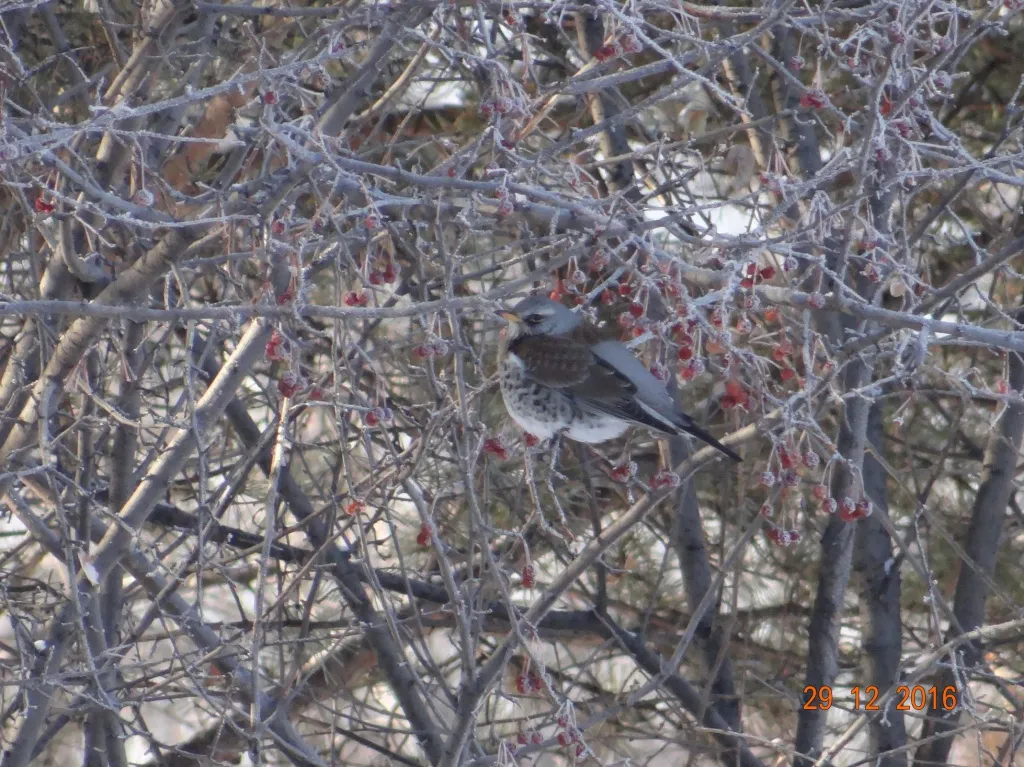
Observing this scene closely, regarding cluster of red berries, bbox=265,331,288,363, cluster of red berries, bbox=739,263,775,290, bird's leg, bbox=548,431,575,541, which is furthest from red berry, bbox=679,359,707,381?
cluster of red berries, bbox=265,331,288,363

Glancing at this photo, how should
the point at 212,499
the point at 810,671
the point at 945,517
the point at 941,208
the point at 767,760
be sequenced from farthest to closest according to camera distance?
the point at 767,760 → the point at 945,517 → the point at 810,671 → the point at 212,499 → the point at 941,208

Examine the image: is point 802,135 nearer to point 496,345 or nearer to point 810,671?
point 496,345

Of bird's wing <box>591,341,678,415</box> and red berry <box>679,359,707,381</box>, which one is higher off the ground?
bird's wing <box>591,341,678,415</box>

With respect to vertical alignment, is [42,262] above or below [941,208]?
above

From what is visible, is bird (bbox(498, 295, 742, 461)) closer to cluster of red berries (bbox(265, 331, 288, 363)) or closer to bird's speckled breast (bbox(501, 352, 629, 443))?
bird's speckled breast (bbox(501, 352, 629, 443))

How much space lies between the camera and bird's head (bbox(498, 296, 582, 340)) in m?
4.39

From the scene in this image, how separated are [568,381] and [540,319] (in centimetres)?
29

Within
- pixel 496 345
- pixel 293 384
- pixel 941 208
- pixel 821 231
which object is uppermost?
pixel 496 345

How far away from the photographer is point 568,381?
434cm

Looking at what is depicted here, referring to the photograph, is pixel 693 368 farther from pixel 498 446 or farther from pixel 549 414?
pixel 549 414

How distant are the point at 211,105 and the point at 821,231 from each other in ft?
7.14

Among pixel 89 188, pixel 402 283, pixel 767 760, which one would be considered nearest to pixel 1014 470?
pixel 767 760

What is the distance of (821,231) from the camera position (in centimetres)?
311

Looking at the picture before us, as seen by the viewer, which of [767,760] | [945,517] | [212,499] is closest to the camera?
[212,499]
